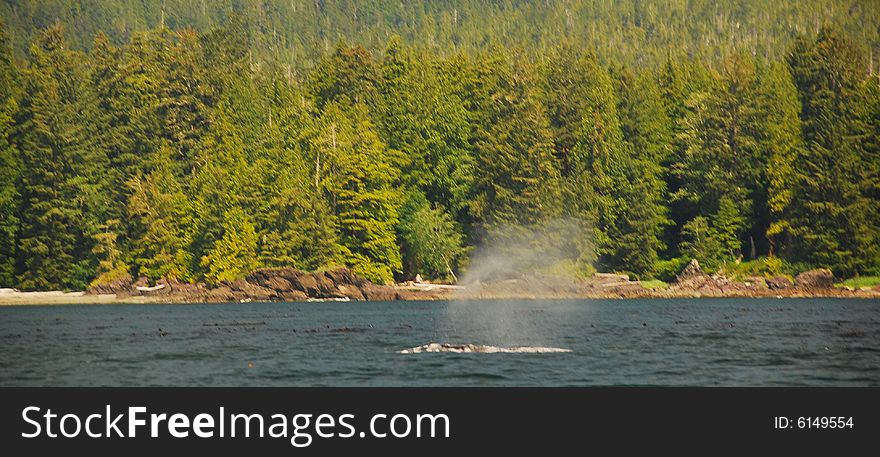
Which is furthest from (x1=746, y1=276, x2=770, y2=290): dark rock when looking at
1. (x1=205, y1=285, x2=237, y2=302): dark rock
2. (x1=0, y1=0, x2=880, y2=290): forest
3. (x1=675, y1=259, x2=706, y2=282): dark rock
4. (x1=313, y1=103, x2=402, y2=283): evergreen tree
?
(x1=205, y1=285, x2=237, y2=302): dark rock

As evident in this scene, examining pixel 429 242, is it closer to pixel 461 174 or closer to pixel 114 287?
pixel 461 174

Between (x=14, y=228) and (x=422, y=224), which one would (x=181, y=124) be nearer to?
(x=14, y=228)

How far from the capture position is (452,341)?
206 feet

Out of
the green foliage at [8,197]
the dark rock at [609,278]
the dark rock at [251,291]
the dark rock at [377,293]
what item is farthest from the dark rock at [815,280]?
the green foliage at [8,197]

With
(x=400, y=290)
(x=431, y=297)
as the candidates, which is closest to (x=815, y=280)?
(x=431, y=297)

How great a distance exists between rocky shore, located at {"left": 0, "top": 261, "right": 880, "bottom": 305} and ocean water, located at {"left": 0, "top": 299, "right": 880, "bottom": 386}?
12.8 metres

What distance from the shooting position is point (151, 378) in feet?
160

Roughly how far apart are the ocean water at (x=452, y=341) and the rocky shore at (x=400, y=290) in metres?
12.8

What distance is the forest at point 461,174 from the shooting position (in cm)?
11488

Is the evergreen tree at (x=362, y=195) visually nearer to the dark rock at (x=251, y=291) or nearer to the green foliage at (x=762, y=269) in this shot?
the dark rock at (x=251, y=291)

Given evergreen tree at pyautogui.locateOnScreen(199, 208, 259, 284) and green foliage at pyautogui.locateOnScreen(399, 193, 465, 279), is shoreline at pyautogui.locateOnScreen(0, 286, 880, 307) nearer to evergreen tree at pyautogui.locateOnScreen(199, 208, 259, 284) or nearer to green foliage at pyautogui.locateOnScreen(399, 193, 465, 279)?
evergreen tree at pyautogui.locateOnScreen(199, 208, 259, 284)

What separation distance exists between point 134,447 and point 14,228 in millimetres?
95097

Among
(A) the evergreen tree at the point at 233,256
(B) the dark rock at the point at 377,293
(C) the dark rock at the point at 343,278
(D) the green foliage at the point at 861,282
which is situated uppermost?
(A) the evergreen tree at the point at 233,256

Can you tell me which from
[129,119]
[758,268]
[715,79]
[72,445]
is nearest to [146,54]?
[129,119]
